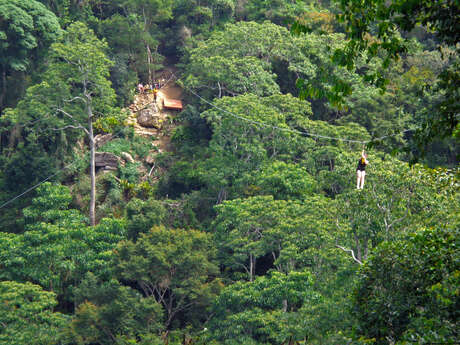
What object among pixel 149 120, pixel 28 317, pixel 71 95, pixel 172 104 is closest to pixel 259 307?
pixel 28 317

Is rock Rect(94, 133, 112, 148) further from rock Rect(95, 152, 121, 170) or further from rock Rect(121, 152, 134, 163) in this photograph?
rock Rect(121, 152, 134, 163)

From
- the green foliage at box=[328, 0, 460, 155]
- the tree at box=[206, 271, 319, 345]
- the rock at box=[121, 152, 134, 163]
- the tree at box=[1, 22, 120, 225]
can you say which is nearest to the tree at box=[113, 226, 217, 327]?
the tree at box=[206, 271, 319, 345]

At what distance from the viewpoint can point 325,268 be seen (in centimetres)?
1819

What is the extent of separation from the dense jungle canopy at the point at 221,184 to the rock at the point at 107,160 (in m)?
0.10

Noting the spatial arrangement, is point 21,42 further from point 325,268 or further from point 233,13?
point 325,268

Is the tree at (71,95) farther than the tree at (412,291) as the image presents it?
Yes

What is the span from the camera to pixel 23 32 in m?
31.0

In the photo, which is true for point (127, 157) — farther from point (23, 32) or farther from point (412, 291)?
point (412, 291)

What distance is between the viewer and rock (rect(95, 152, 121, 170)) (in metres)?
31.3

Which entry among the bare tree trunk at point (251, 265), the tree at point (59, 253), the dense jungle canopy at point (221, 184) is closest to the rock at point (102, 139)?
the dense jungle canopy at point (221, 184)

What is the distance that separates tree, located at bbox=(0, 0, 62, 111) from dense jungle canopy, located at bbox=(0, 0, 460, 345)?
0.10m

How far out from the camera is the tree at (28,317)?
66.9 ft

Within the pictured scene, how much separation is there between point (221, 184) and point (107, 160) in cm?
790

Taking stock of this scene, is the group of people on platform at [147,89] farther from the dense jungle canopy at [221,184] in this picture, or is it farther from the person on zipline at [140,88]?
the dense jungle canopy at [221,184]
